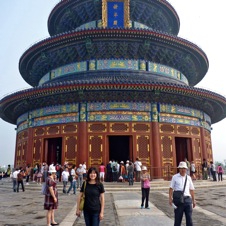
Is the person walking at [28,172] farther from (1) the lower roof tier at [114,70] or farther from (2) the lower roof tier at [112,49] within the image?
(2) the lower roof tier at [112,49]

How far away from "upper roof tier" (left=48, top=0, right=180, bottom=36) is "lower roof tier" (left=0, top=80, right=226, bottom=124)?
33.8ft

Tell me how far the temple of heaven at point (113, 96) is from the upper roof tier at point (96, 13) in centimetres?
10

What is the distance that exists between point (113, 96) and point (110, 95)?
9.5 inches

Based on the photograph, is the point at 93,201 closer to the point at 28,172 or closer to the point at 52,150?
the point at 28,172

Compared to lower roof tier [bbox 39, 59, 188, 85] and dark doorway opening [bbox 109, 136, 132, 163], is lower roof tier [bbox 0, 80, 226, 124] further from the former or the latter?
dark doorway opening [bbox 109, 136, 132, 163]

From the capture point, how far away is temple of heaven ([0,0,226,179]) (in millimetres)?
20016

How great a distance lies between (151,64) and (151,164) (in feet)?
29.2

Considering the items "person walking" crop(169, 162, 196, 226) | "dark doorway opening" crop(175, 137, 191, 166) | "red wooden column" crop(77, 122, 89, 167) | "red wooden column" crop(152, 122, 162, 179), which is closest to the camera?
"person walking" crop(169, 162, 196, 226)

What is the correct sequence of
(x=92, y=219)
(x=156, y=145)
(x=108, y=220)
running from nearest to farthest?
1. (x=92, y=219)
2. (x=108, y=220)
3. (x=156, y=145)

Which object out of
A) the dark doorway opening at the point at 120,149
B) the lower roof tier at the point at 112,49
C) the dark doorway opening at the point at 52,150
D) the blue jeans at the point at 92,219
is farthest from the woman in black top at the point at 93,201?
the dark doorway opening at the point at 120,149

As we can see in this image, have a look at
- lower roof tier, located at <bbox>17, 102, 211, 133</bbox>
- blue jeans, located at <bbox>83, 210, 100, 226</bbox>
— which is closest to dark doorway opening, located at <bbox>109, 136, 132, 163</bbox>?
lower roof tier, located at <bbox>17, 102, 211, 133</bbox>

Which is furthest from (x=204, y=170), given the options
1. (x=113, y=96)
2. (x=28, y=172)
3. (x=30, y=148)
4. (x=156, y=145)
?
(x=30, y=148)

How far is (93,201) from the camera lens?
4.67 meters

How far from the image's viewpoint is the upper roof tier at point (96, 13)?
27.4 metres
